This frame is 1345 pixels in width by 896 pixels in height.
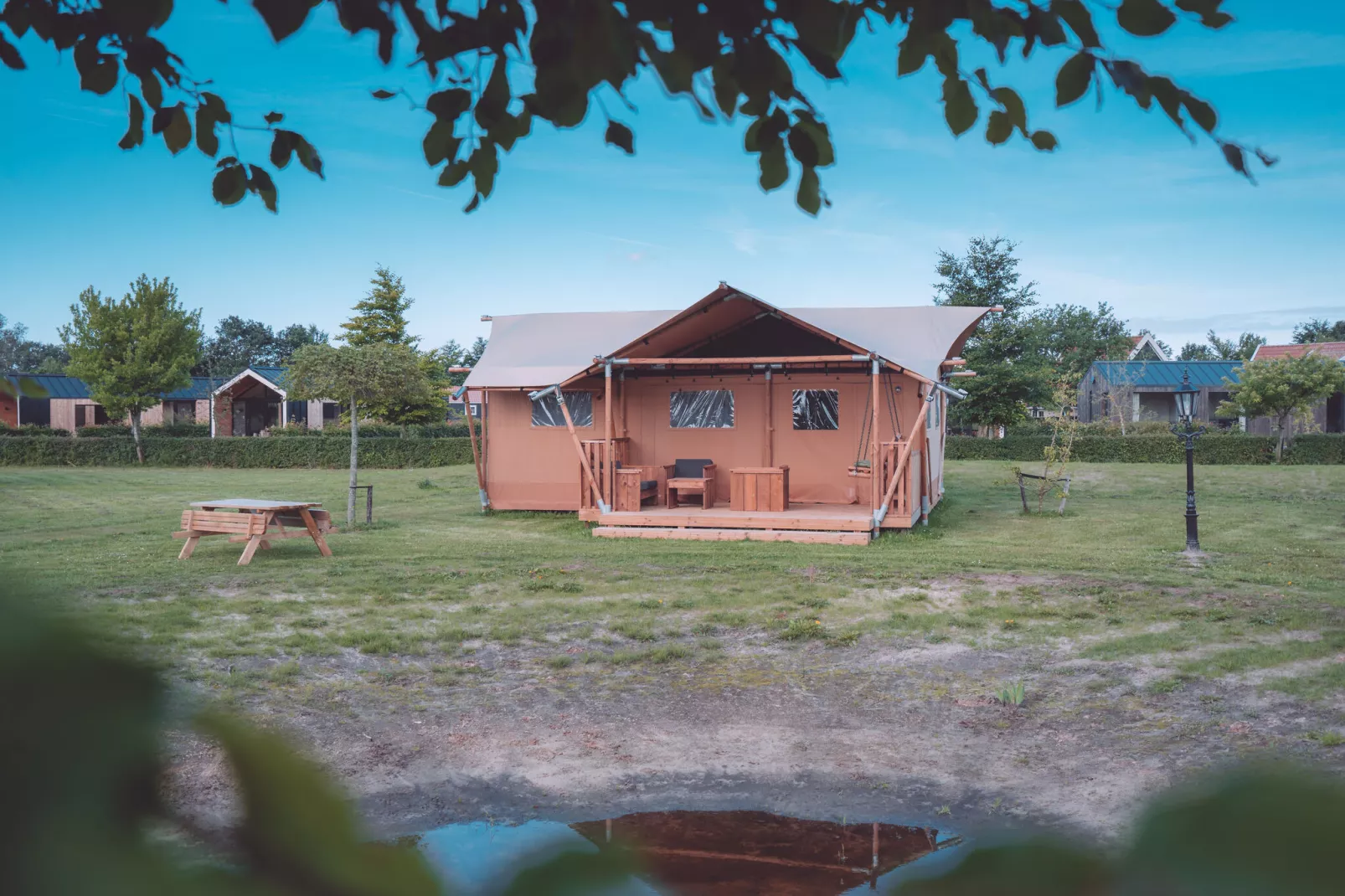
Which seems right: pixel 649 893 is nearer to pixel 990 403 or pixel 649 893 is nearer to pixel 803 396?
pixel 803 396

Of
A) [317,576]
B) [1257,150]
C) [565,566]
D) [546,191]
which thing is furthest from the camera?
[546,191]

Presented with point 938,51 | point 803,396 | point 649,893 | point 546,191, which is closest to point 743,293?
point 803,396

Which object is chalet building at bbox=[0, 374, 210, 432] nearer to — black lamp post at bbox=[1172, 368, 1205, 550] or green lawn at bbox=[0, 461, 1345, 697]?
green lawn at bbox=[0, 461, 1345, 697]

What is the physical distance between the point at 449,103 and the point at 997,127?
1713 millimetres

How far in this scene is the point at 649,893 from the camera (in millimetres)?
351

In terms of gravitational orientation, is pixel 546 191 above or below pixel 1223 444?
above

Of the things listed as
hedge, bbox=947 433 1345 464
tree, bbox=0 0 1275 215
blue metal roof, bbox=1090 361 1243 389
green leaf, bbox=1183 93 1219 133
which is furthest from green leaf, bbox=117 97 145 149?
blue metal roof, bbox=1090 361 1243 389

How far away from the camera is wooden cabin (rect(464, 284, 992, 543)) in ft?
48.3

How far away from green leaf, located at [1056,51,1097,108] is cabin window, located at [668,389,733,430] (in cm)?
1465

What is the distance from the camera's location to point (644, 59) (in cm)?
266

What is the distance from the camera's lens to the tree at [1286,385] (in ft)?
93.9

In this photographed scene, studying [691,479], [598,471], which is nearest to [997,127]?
[691,479]

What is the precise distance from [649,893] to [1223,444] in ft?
109

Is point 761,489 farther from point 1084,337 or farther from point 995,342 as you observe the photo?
point 1084,337
